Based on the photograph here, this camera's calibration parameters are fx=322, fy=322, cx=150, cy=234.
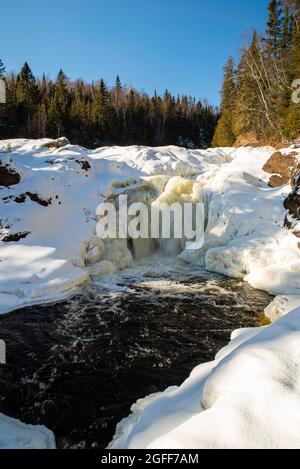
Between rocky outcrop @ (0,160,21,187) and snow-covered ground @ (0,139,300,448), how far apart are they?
0.11m

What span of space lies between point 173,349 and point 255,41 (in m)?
28.6

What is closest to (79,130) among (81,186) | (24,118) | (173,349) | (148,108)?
(24,118)

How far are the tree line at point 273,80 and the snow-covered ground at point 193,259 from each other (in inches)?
261

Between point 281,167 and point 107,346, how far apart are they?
14468 mm

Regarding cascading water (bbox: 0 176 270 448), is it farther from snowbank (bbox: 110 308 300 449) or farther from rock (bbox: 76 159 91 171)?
rock (bbox: 76 159 91 171)

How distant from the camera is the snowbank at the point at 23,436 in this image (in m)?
3.98

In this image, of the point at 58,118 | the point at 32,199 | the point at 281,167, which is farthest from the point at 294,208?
the point at 58,118

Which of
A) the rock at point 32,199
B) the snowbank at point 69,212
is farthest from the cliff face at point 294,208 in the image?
the rock at point 32,199

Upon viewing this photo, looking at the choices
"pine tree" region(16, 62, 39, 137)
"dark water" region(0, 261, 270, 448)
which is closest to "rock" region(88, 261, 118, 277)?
"dark water" region(0, 261, 270, 448)

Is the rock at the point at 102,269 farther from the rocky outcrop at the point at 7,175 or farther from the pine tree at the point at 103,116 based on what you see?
the pine tree at the point at 103,116

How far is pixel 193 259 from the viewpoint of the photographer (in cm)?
1316

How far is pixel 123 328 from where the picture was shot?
7.44 metres

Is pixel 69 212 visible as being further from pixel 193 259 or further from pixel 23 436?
pixel 23 436

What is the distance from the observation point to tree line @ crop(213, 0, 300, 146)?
74.8ft
